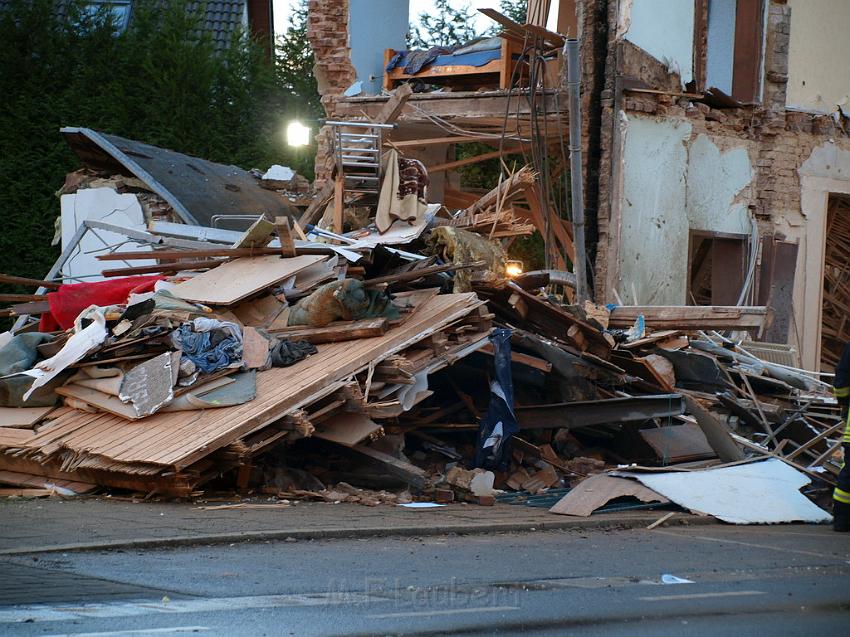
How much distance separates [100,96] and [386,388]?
47.6ft

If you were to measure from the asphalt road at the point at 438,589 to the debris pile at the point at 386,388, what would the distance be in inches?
63.9

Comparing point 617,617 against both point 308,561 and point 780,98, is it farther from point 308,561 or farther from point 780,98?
point 780,98

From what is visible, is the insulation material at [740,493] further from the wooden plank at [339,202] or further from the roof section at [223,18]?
the roof section at [223,18]

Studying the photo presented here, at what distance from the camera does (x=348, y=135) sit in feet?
41.1

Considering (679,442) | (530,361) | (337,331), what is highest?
(337,331)

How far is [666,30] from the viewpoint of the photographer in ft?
52.4

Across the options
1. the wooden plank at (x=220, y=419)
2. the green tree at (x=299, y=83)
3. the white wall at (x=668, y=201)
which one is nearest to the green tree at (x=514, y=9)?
the green tree at (x=299, y=83)

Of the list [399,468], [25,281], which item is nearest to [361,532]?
[399,468]

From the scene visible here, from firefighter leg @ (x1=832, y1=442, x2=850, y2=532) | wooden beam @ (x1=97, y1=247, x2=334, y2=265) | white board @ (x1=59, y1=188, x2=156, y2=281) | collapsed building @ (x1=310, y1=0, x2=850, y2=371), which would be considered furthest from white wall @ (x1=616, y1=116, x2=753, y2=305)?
firefighter leg @ (x1=832, y1=442, x2=850, y2=532)

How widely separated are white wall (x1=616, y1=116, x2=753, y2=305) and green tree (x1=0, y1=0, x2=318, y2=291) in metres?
10.00

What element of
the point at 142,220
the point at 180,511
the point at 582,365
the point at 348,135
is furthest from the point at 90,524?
the point at 142,220

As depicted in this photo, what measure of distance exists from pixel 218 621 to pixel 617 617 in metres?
1.81

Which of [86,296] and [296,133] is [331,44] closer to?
[296,133]

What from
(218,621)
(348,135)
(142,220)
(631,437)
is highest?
(348,135)
